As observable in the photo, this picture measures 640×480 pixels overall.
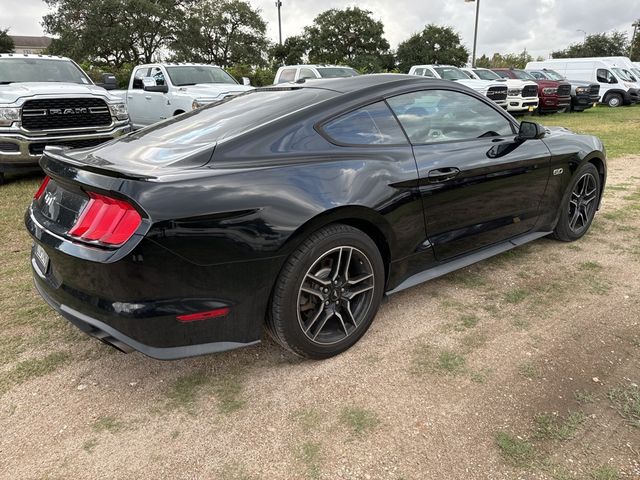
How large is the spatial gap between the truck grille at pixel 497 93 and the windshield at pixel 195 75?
29.7 ft

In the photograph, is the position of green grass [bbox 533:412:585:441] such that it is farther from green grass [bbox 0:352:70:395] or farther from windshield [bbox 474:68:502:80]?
windshield [bbox 474:68:502:80]

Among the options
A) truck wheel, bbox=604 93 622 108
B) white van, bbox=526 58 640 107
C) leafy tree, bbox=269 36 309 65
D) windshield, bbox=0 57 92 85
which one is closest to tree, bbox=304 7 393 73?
leafy tree, bbox=269 36 309 65

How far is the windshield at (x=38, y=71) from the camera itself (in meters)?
7.31

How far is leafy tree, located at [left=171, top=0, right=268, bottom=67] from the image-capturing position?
40188 millimetres

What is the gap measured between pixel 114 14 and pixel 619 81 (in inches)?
1345

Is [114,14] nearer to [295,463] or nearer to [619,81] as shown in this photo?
[619,81]

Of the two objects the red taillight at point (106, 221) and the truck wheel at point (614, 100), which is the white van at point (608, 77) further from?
the red taillight at point (106, 221)

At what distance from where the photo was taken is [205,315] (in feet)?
7.38

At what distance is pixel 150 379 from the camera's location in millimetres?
2598

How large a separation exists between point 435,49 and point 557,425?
54.2 m

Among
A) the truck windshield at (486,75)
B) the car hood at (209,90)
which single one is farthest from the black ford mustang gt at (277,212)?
the truck windshield at (486,75)

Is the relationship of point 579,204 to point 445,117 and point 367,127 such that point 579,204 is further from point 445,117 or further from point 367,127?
point 367,127

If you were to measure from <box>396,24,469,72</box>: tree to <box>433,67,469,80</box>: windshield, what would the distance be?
34.9 meters

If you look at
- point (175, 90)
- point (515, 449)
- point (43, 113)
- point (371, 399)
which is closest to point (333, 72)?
point (175, 90)
